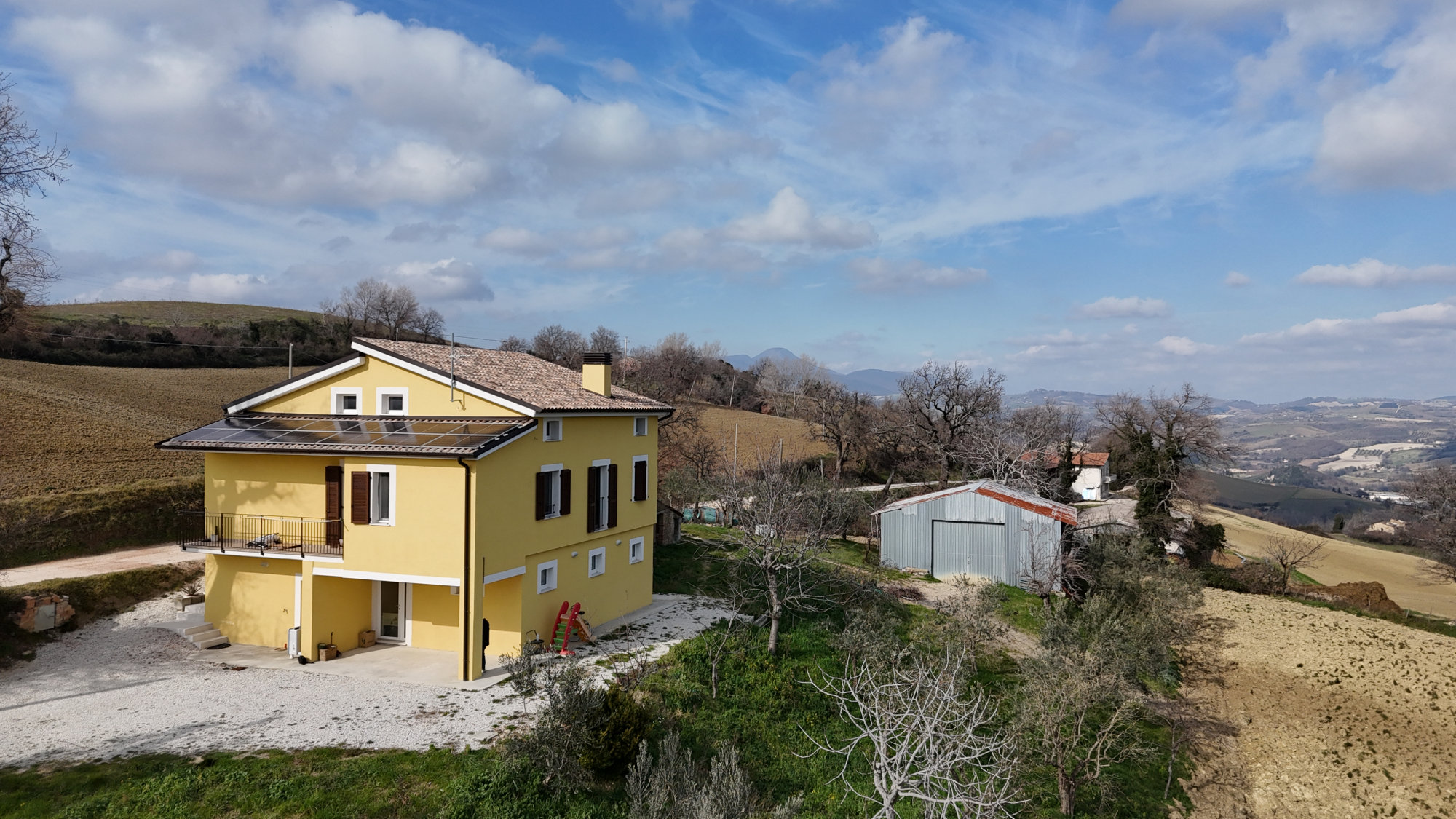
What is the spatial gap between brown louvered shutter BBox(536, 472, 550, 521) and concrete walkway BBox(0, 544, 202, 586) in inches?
495

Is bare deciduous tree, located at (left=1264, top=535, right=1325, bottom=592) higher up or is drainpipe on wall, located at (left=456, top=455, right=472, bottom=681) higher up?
drainpipe on wall, located at (left=456, top=455, right=472, bottom=681)

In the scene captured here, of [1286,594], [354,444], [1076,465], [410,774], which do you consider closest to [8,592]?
[354,444]

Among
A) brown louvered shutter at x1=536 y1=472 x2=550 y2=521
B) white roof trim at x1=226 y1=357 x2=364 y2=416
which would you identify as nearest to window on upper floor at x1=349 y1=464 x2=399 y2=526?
brown louvered shutter at x1=536 y1=472 x2=550 y2=521

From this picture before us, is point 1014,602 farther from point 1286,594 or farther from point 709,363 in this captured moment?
point 709,363

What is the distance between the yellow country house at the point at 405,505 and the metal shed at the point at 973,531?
589 inches

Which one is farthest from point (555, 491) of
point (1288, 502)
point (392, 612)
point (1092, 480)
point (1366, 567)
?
point (1288, 502)

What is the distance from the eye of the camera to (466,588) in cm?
1631

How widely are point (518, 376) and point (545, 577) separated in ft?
18.5

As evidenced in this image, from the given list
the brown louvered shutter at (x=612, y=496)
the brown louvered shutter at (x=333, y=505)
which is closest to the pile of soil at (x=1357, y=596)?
the brown louvered shutter at (x=612, y=496)

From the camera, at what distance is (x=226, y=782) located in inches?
465

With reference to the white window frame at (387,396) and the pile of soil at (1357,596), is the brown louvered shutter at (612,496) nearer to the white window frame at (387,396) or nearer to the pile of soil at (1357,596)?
the white window frame at (387,396)

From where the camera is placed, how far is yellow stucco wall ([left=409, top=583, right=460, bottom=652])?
61.6 ft

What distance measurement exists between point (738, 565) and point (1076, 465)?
139 ft

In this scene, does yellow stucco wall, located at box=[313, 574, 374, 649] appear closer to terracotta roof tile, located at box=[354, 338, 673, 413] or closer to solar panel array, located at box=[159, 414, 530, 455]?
solar panel array, located at box=[159, 414, 530, 455]
